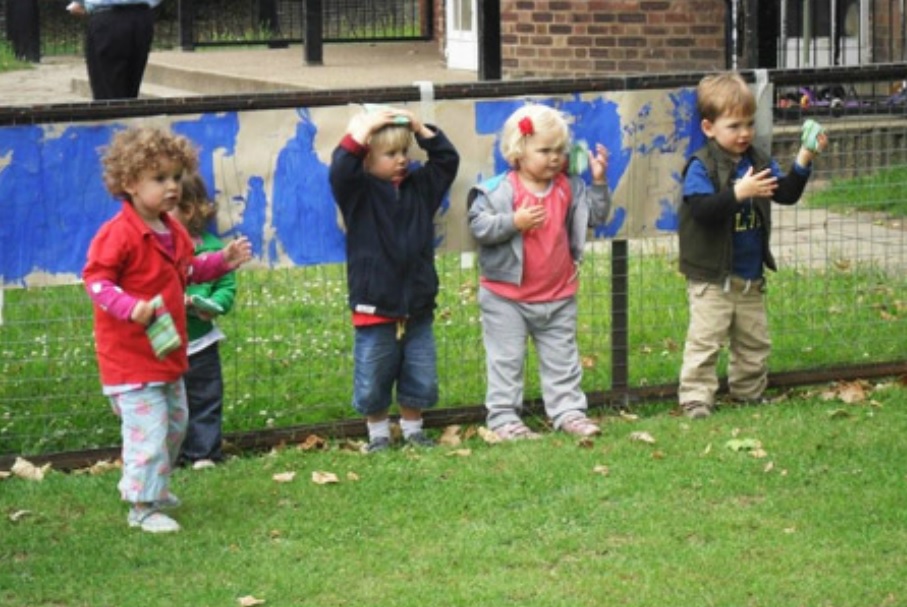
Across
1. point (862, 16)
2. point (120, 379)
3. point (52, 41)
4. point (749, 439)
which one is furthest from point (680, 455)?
point (52, 41)

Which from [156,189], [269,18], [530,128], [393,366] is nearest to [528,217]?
[530,128]

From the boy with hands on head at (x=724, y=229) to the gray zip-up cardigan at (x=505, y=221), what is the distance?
1.38ft

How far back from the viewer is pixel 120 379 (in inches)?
268

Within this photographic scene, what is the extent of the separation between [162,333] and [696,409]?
2.63 metres

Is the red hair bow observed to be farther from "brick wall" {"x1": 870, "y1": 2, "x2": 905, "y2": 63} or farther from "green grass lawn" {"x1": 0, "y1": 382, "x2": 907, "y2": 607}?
"brick wall" {"x1": 870, "y1": 2, "x2": 905, "y2": 63}

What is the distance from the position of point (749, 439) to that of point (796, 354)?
5.08 ft

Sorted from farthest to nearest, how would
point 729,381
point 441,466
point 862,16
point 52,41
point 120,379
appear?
point 52,41, point 862,16, point 729,381, point 441,466, point 120,379

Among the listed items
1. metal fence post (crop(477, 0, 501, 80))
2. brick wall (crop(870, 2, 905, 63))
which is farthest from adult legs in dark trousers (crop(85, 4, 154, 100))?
brick wall (crop(870, 2, 905, 63))

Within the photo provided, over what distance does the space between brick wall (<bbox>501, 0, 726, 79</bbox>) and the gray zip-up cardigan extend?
7671 mm

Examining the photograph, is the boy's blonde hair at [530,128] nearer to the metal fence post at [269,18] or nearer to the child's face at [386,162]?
the child's face at [386,162]

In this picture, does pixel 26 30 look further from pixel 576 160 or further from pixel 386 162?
pixel 386 162

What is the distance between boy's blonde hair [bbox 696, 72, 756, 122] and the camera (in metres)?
8.19

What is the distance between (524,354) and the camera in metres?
8.17

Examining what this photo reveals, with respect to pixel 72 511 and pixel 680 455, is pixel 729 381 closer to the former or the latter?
pixel 680 455
